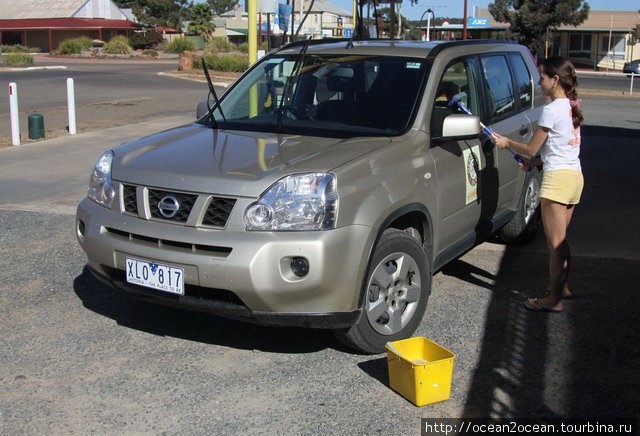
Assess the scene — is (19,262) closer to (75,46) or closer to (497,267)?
(497,267)

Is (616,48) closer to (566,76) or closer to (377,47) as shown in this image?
(377,47)

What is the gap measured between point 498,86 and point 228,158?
2701 mm

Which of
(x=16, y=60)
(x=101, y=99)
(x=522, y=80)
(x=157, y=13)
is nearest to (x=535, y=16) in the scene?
(x=16, y=60)

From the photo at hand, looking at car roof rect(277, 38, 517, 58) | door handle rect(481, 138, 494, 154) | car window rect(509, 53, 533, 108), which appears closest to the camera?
car roof rect(277, 38, 517, 58)

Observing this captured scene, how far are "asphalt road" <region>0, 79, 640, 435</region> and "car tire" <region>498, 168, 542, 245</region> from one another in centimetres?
20

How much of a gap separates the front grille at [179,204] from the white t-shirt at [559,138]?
7.79 ft

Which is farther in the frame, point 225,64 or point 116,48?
point 116,48

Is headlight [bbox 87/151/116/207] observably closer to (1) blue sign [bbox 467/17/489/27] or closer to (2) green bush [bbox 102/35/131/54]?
(2) green bush [bbox 102/35/131/54]

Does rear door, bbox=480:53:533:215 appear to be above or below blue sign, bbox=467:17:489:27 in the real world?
below

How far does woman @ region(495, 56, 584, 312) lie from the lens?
15.3 feet

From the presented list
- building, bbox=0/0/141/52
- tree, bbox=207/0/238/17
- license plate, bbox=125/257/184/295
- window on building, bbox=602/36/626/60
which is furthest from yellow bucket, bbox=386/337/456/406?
tree, bbox=207/0/238/17

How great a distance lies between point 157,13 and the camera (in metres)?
89.8

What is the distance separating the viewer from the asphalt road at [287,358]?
357 cm

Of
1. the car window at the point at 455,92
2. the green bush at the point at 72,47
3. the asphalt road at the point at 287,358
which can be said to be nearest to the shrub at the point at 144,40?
the green bush at the point at 72,47
